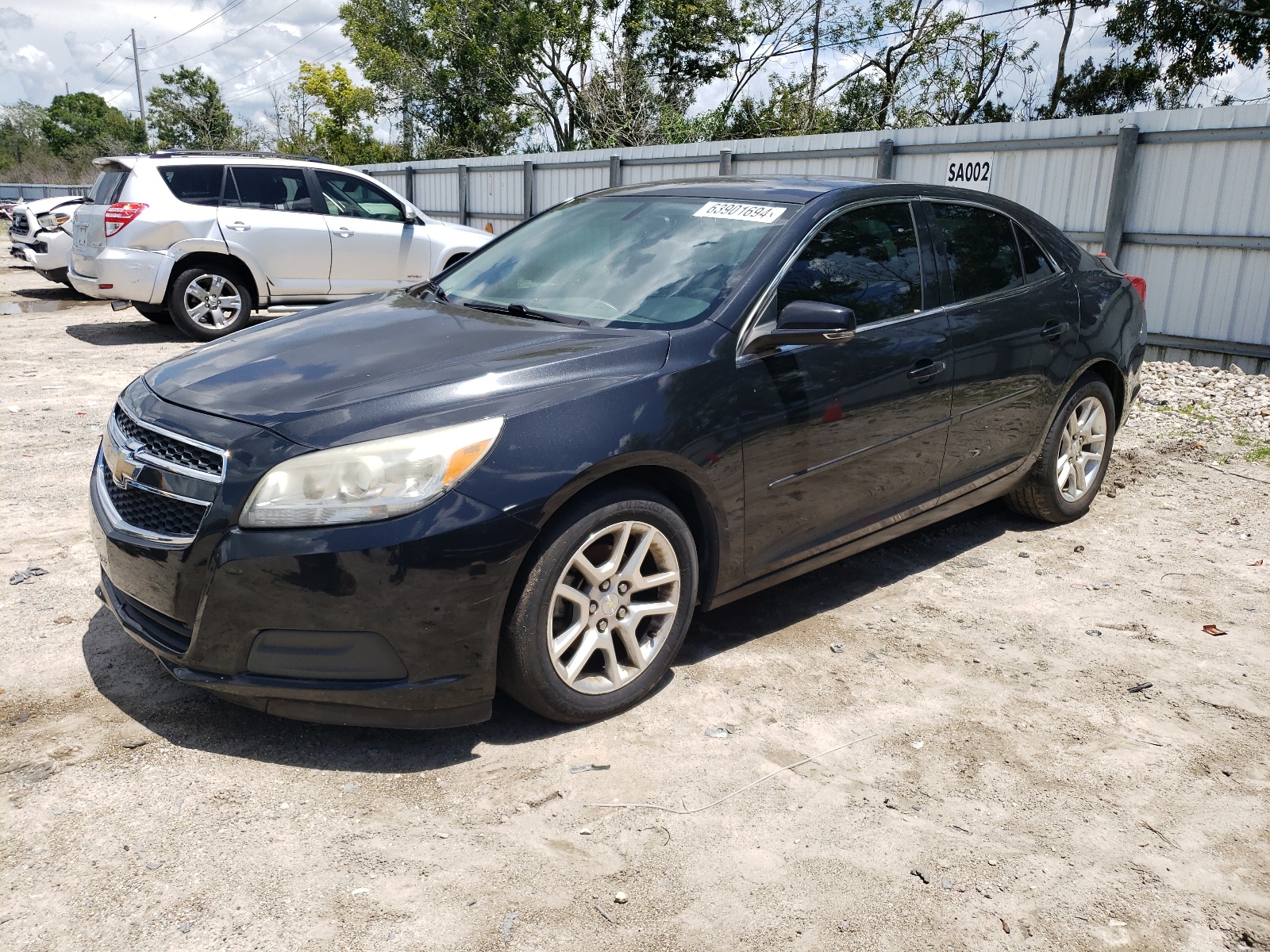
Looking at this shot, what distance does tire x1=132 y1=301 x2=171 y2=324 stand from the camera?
10953 mm

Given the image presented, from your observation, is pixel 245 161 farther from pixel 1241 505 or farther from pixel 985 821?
pixel 985 821

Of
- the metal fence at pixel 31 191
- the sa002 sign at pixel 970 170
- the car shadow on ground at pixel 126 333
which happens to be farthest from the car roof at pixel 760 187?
the metal fence at pixel 31 191

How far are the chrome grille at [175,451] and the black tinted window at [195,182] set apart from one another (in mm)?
8213

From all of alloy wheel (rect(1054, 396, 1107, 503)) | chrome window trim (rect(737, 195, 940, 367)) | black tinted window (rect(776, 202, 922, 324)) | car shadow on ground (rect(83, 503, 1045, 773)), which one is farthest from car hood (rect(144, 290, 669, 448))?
alloy wheel (rect(1054, 396, 1107, 503))

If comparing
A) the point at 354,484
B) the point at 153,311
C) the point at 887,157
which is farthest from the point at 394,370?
the point at 887,157

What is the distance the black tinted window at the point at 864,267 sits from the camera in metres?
3.83

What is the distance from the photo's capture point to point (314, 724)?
10.7ft

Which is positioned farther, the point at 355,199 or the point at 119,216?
the point at 355,199

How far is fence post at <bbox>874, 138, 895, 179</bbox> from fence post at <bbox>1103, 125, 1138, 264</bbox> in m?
2.61

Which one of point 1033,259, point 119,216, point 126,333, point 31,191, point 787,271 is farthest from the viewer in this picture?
point 31,191

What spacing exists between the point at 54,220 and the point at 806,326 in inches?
564

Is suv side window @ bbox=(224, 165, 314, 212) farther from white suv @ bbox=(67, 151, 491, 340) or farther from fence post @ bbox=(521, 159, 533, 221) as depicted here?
fence post @ bbox=(521, 159, 533, 221)

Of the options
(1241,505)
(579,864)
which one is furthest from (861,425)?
(1241,505)

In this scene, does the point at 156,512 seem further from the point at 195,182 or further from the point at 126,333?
the point at 126,333
